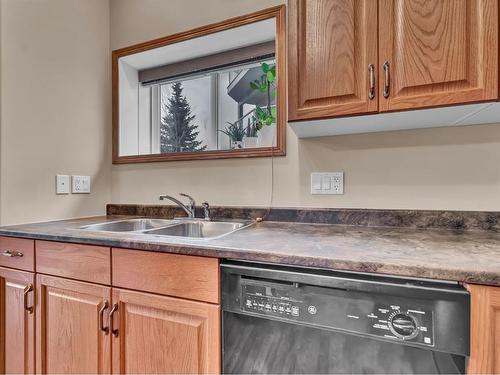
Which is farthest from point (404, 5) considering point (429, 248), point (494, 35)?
point (429, 248)

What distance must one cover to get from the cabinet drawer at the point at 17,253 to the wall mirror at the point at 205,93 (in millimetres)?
834

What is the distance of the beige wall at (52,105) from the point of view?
152cm

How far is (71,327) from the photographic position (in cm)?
121

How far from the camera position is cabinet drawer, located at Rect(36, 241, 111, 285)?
1.14 m

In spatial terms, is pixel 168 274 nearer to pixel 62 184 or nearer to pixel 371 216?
pixel 371 216

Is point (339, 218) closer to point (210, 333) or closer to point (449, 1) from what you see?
point (210, 333)

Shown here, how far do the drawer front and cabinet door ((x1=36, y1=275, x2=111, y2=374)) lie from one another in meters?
0.13

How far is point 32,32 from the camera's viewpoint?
1.60 meters

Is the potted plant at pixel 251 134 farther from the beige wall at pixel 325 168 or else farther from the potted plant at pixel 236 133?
the beige wall at pixel 325 168

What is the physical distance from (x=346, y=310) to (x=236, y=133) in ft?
4.38

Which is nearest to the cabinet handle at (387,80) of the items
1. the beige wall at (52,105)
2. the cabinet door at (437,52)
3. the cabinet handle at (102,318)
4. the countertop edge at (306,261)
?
the cabinet door at (437,52)

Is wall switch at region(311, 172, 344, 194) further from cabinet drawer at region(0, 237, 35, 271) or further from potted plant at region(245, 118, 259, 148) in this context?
cabinet drawer at region(0, 237, 35, 271)

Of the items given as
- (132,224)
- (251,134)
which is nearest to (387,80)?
(251,134)

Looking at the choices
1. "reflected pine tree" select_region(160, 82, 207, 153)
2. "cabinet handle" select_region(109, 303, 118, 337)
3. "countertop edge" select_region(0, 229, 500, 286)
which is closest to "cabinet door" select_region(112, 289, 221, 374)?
"cabinet handle" select_region(109, 303, 118, 337)
